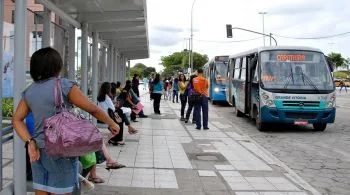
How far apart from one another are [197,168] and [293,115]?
6.65 meters

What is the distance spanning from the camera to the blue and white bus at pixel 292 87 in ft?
46.6

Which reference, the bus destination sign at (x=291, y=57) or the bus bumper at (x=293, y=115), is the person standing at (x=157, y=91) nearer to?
the bus destination sign at (x=291, y=57)

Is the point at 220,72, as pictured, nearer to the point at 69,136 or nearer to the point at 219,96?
the point at 219,96

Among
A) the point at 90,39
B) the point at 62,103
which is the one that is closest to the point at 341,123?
the point at 90,39

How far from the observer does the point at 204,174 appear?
793 cm

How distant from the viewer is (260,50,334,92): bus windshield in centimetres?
1444

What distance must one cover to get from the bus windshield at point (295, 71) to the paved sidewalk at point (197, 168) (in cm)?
240

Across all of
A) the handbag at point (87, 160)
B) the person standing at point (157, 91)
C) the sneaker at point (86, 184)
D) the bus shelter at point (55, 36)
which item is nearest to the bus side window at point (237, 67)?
the person standing at point (157, 91)

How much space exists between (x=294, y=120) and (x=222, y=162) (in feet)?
19.1

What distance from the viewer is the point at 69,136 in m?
3.40

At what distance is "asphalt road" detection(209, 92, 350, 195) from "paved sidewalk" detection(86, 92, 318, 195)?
1.07 feet

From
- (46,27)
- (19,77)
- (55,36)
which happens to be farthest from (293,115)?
(19,77)

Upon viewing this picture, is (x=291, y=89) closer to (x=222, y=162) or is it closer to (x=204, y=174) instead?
(x=222, y=162)

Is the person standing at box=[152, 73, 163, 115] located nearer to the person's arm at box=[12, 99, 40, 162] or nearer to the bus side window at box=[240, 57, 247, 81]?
the bus side window at box=[240, 57, 247, 81]
